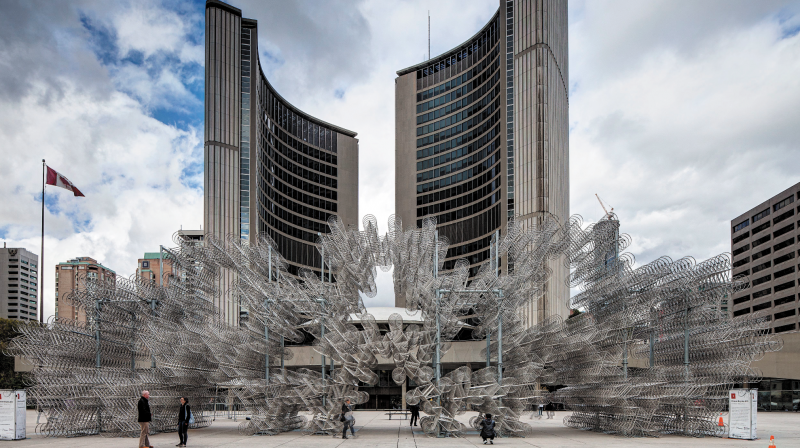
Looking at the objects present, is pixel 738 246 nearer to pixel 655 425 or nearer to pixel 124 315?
pixel 655 425

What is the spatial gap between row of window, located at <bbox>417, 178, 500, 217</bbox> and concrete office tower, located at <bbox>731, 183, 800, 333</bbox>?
47645mm

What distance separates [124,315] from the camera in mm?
29125

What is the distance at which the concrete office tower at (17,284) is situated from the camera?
164125mm

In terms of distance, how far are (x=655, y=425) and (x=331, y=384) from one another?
42.9 ft

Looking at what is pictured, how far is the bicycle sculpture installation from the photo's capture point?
2573 cm

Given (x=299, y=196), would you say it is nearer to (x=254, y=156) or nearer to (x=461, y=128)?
(x=461, y=128)

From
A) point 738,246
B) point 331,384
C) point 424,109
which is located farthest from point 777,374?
point 738,246

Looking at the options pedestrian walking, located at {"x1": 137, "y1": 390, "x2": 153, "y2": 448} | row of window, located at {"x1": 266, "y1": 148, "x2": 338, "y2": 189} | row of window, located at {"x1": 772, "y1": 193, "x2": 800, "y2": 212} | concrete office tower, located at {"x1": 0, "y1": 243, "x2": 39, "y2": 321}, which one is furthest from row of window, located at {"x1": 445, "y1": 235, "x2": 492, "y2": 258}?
concrete office tower, located at {"x1": 0, "y1": 243, "x2": 39, "y2": 321}

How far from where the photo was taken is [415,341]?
84.8 ft

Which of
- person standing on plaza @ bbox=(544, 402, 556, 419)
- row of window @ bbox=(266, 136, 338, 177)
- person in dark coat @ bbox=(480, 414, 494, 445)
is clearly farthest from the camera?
row of window @ bbox=(266, 136, 338, 177)

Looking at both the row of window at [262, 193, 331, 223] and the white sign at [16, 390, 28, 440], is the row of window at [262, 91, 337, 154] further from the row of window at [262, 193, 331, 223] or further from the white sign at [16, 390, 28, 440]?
the white sign at [16, 390, 28, 440]

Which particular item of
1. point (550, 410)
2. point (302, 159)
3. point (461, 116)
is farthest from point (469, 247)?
point (550, 410)

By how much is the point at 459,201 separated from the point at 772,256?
59.1 meters

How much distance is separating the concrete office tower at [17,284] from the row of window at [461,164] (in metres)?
115
